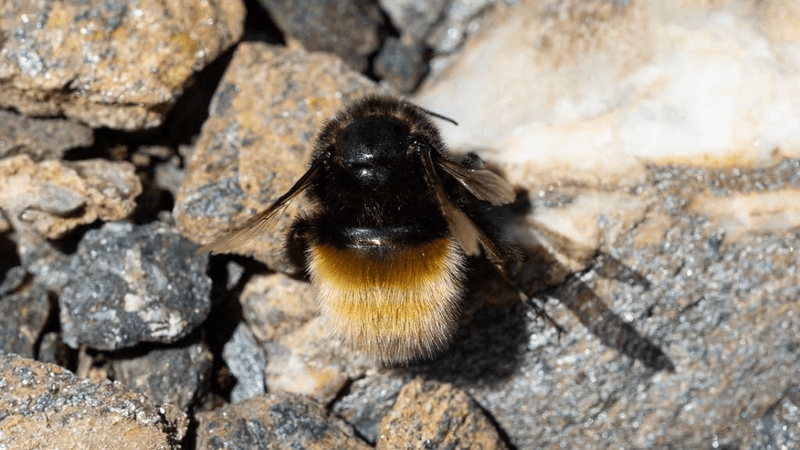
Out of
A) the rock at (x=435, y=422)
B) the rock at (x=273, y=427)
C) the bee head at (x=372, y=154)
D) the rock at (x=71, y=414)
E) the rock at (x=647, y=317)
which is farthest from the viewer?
the rock at (x=647, y=317)

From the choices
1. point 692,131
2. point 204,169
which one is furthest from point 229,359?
point 692,131

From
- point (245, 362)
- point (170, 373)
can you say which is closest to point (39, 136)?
point (170, 373)

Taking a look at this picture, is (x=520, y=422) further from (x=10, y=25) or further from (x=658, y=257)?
(x=10, y=25)

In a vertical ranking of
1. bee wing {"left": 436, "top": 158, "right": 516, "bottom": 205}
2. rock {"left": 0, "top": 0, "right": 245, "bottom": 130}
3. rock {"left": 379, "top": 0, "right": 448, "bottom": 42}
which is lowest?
rock {"left": 379, "top": 0, "right": 448, "bottom": 42}

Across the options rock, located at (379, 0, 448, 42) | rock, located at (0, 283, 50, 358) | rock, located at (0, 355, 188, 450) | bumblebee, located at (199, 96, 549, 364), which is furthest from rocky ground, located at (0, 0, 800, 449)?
rock, located at (379, 0, 448, 42)

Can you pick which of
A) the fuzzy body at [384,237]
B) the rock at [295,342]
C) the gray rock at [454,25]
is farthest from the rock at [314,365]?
the gray rock at [454,25]

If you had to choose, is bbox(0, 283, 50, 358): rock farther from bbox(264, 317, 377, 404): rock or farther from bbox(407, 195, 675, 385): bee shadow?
bbox(407, 195, 675, 385): bee shadow

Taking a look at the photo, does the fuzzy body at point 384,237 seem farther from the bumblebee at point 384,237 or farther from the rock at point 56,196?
the rock at point 56,196
